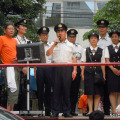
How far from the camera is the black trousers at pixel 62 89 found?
24.2 ft

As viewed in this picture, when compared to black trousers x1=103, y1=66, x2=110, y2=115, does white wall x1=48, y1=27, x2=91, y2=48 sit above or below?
above

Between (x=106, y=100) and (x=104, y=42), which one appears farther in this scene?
(x=104, y=42)

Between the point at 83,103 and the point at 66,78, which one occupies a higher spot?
the point at 66,78

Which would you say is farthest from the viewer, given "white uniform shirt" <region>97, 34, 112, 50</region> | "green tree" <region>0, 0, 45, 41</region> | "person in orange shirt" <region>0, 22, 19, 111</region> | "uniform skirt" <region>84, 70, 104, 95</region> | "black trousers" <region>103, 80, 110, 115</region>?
"green tree" <region>0, 0, 45, 41</region>

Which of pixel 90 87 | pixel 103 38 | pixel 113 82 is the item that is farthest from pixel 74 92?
pixel 103 38

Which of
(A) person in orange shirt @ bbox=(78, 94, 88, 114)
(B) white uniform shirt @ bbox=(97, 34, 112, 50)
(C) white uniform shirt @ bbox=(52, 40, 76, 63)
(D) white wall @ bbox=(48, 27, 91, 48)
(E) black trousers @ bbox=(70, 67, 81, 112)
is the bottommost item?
(A) person in orange shirt @ bbox=(78, 94, 88, 114)

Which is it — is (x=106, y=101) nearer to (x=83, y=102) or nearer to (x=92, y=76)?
(x=83, y=102)

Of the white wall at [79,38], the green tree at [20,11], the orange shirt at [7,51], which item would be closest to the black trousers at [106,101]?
the orange shirt at [7,51]

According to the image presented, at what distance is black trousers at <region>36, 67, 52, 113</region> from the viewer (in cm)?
758

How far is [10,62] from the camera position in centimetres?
772

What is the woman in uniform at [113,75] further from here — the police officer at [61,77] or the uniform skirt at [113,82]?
the police officer at [61,77]

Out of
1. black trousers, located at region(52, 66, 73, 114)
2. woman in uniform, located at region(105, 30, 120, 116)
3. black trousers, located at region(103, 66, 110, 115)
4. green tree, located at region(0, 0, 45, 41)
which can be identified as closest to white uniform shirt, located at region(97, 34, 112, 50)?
woman in uniform, located at region(105, 30, 120, 116)

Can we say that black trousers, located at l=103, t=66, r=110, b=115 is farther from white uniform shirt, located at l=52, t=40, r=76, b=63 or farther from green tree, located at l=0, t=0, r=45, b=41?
green tree, located at l=0, t=0, r=45, b=41

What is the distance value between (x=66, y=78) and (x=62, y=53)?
0.50 m
